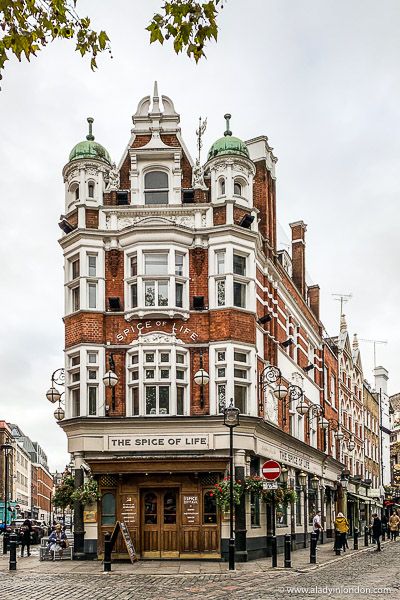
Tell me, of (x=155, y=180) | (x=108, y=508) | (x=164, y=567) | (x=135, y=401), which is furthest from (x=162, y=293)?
(x=164, y=567)

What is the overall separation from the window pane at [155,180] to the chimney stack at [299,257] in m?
15.4

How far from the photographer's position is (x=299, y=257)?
1861 inches

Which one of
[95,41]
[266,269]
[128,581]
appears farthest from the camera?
[266,269]

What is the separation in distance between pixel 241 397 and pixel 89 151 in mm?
10648

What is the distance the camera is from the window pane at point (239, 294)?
105ft

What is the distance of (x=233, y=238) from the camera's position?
31922 mm

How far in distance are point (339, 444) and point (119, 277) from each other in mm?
29855

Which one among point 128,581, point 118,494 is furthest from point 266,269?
point 128,581

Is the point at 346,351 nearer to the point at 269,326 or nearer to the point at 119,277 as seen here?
the point at 269,326

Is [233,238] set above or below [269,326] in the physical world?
above

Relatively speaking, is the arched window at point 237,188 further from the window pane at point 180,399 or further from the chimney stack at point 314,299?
the chimney stack at point 314,299

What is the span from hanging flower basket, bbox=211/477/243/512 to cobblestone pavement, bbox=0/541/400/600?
2062mm

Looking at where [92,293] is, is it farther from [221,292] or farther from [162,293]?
[221,292]


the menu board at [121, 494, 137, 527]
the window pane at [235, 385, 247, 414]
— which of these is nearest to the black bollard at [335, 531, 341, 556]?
the window pane at [235, 385, 247, 414]
